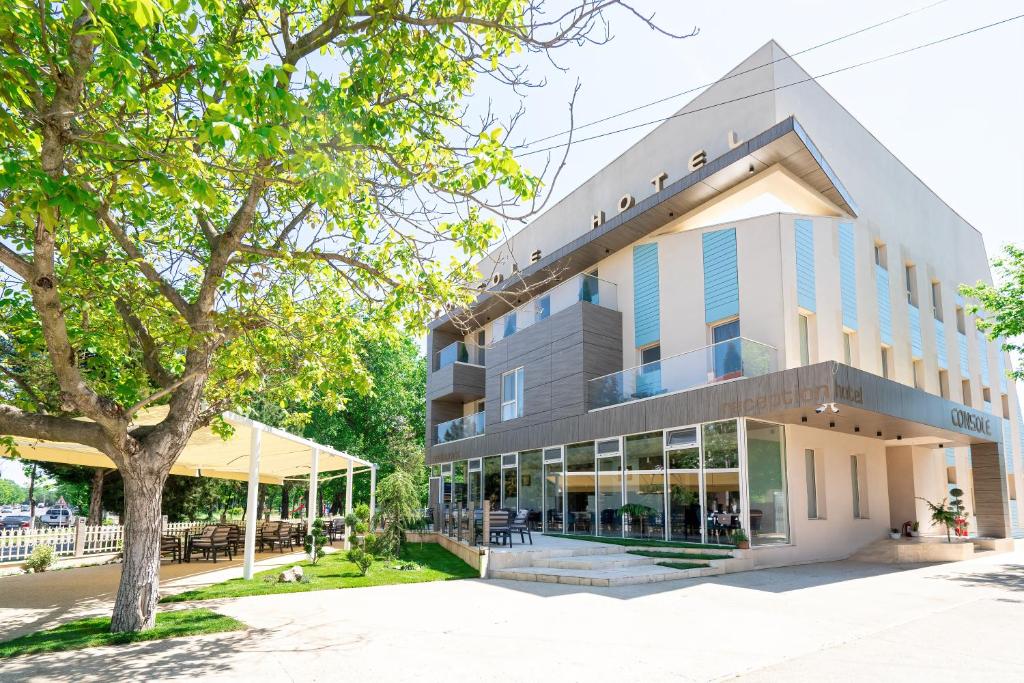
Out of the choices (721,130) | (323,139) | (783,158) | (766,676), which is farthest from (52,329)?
(721,130)

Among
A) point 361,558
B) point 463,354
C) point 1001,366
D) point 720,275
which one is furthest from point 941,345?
point 361,558

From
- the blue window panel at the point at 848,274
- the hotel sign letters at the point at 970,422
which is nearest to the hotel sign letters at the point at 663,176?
the blue window panel at the point at 848,274

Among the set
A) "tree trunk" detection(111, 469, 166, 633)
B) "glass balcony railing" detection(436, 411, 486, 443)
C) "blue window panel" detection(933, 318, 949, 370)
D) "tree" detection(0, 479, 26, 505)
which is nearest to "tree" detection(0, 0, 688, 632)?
"tree trunk" detection(111, 469, 166, 633)

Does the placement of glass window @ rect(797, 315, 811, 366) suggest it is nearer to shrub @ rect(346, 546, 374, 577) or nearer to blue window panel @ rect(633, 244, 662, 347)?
blue window panel @ rect(633, 244, 662, 347)

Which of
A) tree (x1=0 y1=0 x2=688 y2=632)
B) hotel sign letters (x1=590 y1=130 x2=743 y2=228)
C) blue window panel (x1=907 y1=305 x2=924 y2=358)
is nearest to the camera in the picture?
tree (x1=0 y1=0 x2=688 y2=632)

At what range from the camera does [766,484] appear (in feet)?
46.6

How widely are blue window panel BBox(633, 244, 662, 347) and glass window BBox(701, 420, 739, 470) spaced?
4.19m

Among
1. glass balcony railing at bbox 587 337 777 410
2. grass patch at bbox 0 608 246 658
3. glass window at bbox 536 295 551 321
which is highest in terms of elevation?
glass window at bbox 536 295 551 321

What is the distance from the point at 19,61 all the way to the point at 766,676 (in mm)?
7303

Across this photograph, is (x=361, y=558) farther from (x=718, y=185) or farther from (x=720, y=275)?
(x=718, y=185)

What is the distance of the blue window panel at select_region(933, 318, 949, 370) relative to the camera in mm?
21906

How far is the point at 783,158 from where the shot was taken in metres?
16.1

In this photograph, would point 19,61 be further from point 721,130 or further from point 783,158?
point 721,130

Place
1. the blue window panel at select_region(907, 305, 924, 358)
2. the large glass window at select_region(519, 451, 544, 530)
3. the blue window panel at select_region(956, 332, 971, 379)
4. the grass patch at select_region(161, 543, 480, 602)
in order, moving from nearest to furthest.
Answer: the grass patch at select_region(161, 543, 480, 602), the large glass window at select_region(519, 451, 544, 530), the blue window panel at select_region(907, 305, 924, 358), the blue window panel at select_region(956, 332, 971, 379)
